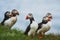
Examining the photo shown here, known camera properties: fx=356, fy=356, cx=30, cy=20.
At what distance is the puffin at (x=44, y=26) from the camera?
10.2 meters

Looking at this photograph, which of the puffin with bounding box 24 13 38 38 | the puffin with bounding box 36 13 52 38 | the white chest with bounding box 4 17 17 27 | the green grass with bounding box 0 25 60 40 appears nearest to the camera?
the green grass with bounding box 0 25 60 40

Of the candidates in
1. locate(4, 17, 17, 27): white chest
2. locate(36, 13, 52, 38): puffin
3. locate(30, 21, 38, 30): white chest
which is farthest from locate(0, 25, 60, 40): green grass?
locate(4, 17, 17, 27): white chest

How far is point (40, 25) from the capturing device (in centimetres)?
1012

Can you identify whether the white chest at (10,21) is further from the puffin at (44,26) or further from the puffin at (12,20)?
the puffin at (44,26)

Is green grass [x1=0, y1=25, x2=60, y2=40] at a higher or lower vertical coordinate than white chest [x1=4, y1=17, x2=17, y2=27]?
lower

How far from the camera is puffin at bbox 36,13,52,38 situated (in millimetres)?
10164

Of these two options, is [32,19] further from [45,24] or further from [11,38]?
[11,38]

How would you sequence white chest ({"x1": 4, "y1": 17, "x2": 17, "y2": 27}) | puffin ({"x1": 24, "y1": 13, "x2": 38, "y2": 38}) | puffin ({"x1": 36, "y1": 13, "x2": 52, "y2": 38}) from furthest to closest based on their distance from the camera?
1. white chest ({"x1": 4, "y1": 17, "x2": 17, "y2": 27})
2. puffin ({"x1": 36, "y1": 13, "x2": 52, "y2": 38})
3. puffin ({"x1": 24, "y1": 13, "x2": 38, "y2": 38})

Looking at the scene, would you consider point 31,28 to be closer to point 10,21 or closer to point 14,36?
point 10,21

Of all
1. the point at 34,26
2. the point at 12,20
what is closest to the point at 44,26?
the point at 34,26

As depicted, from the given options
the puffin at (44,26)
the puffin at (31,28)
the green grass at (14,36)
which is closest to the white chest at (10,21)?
the green grass at (14,36)

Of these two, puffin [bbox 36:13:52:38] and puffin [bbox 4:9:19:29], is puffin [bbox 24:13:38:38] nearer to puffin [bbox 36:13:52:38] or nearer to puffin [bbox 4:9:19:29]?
puffin [bbox 36:13:52:38]

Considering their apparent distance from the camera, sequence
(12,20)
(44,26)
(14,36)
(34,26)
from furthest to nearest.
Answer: (12,20) → (44,26) → (34,26) → (14,36)

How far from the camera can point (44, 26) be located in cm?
1020
